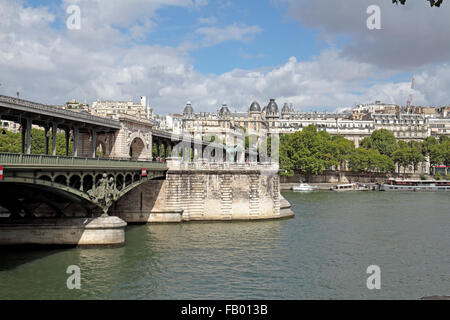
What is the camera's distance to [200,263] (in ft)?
89.8

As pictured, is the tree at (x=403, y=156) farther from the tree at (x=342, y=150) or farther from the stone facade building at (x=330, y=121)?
the stone facade building at (x=330, y=121)

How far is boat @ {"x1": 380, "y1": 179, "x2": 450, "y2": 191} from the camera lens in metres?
101

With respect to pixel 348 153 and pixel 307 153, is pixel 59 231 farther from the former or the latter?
pixel 348 153

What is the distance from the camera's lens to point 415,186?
335 feet

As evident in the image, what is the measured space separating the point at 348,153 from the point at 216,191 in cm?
8209

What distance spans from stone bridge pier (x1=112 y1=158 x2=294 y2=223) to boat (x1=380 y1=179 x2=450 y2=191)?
6413 cm

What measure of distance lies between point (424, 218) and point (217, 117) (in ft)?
362

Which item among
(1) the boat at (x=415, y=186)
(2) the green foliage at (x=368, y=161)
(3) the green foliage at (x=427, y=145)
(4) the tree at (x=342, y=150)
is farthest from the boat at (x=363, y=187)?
(3) the green foliage at (x=427, y=145)

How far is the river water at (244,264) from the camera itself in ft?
72.4

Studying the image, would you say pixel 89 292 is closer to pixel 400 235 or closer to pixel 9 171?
pixel 9 171

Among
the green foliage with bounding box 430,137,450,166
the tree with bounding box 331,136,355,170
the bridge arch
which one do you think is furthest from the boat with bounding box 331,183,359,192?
the bridge arch

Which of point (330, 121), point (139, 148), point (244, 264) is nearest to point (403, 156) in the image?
point (330, 121)

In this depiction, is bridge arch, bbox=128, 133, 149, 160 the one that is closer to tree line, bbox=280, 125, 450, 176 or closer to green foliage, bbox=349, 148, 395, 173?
tree line, bbox=280, 125, 450, 176
